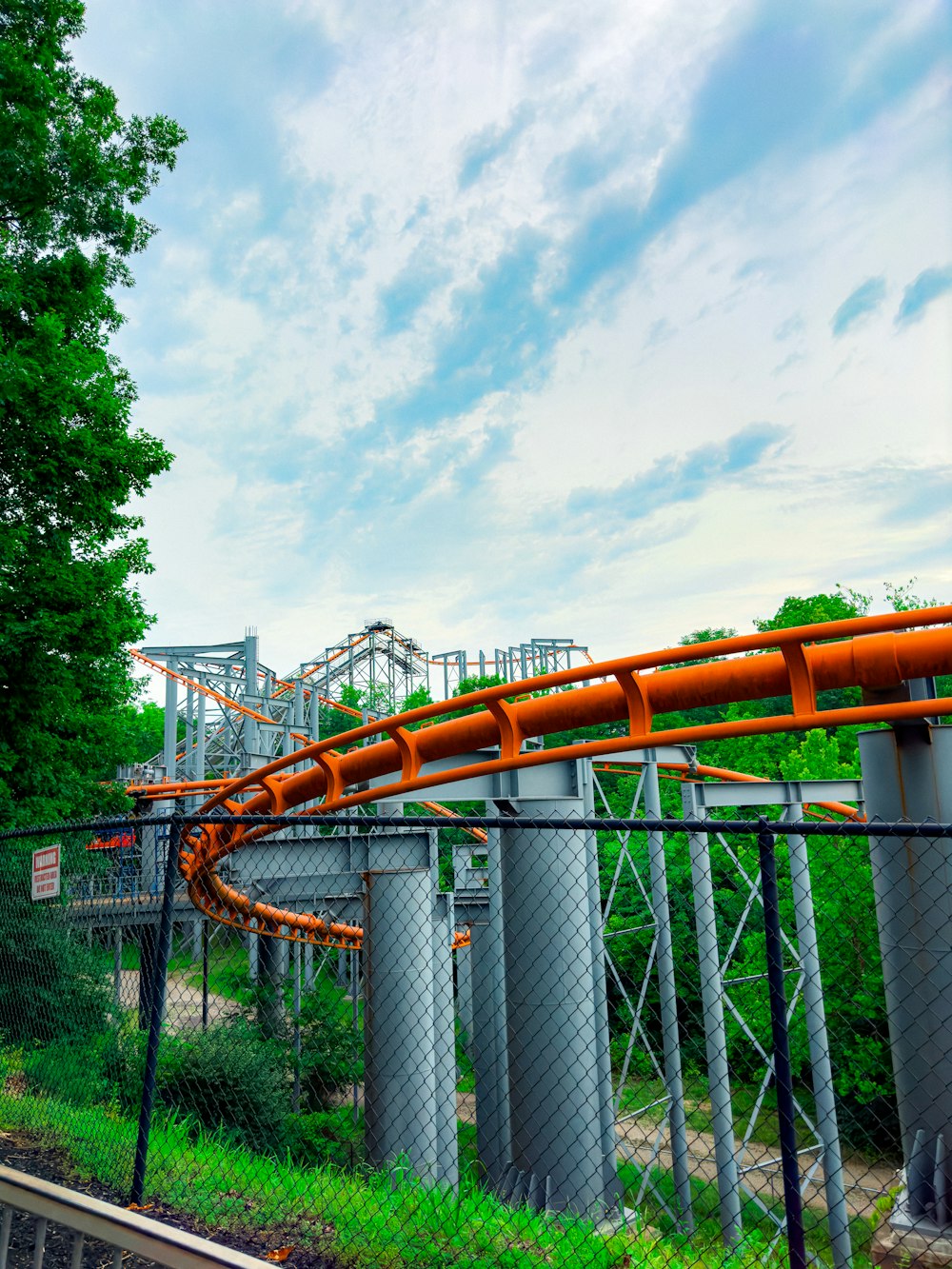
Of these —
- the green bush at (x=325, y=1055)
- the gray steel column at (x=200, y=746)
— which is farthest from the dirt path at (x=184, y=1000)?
the gray steel column at (x=200, y=746)

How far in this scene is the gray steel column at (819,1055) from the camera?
7051 mm

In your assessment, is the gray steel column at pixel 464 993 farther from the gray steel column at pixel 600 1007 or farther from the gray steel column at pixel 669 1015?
the gray steel column at pixel 600 1007

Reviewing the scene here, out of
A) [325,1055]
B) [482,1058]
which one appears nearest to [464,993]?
[325,1055]

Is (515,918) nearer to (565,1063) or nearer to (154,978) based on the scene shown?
(565,1063)

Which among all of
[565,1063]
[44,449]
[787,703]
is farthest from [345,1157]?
[787,703]

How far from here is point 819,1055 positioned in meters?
7.93

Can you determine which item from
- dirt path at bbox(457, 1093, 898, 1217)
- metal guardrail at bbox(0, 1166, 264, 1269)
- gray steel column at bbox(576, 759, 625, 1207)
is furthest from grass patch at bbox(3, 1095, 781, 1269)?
dirt path at bbox(457, 1093, 898, 1217)

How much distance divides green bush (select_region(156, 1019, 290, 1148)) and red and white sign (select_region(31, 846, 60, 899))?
514cm

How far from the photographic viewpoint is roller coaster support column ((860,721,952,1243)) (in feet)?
18.8

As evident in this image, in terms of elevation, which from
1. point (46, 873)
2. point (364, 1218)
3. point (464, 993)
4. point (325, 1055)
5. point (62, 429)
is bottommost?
point (464, 993)

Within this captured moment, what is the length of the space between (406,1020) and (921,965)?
516 centimetres

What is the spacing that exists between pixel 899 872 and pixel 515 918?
3437mm

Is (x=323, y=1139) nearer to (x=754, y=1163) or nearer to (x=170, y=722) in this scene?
(x=754, y=1163)

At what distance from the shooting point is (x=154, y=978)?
13.8ft
